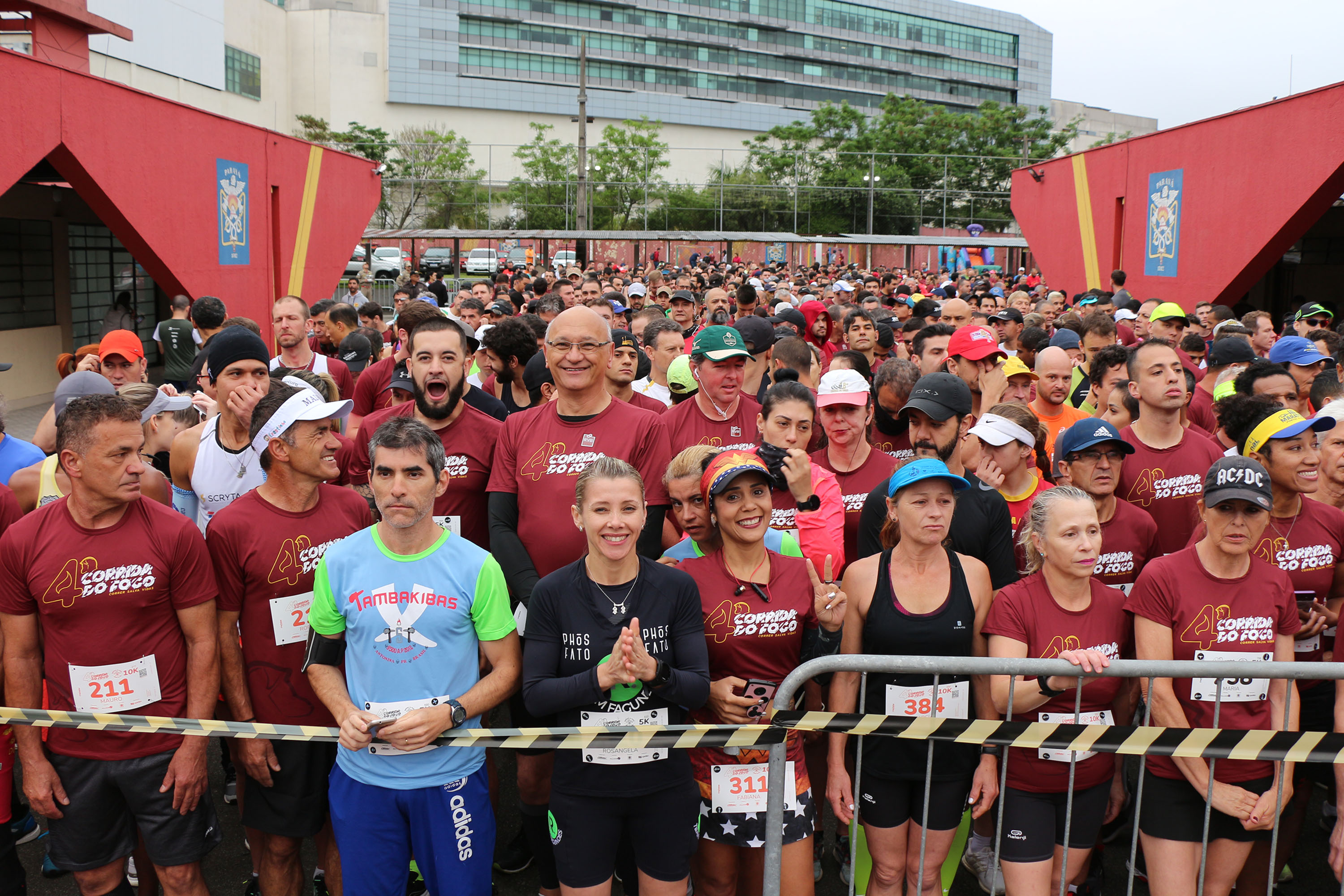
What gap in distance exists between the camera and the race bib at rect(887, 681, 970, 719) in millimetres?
3348

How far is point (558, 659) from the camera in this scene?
3191 mm

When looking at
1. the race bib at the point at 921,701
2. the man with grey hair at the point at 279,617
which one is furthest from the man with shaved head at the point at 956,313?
the man with grey hair at the point at 279,617

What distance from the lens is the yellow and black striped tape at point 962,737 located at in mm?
2965

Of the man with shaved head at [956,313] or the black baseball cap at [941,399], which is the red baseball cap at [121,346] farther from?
the man with shaved head at [956,313]

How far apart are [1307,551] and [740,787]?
260 centimetres

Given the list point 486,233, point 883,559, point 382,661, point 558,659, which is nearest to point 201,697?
point 382,661

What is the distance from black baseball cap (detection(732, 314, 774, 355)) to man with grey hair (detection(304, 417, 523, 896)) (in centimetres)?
398

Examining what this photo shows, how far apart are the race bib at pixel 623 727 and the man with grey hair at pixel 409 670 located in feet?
1.08

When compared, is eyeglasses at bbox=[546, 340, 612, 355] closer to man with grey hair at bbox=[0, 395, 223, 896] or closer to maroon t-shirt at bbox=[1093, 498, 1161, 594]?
man with grey hair at bbox=[0, 395, 223, 896]

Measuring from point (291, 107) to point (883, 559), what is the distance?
7480 cm

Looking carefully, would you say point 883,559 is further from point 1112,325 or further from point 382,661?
point 1112,325

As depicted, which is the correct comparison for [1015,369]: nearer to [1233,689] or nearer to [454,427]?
[1233,689]

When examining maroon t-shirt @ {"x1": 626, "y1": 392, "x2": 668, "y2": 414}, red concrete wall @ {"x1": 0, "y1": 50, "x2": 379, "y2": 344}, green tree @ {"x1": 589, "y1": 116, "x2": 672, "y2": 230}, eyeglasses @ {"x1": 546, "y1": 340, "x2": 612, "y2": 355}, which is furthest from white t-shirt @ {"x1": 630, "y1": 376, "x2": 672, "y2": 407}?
green tree @ {"x1": 589, "y1": 116, "x2": 672, "y2": 230}

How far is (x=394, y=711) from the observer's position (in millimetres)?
3158
